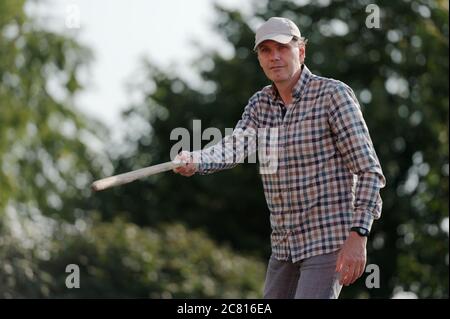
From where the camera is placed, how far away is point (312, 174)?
4.88m

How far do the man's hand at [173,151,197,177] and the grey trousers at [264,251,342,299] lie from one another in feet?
1.95

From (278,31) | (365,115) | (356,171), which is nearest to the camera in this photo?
(356,171)

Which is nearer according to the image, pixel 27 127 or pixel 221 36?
pixel 27 127

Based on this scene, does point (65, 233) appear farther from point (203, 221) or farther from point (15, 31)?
point (203, 221)

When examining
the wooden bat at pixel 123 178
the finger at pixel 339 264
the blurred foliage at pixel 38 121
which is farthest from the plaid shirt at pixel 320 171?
the blurred foliage at pixel 38 121

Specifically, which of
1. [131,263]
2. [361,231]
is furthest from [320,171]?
[131,263]

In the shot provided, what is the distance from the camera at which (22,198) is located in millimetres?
22453

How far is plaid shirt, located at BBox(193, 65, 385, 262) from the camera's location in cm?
475

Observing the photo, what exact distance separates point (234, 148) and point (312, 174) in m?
0.44

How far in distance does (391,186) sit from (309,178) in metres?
17.1

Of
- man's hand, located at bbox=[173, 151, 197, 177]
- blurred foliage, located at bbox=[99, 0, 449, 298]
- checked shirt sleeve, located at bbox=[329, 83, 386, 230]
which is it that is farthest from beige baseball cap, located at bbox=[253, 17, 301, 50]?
blurred foliage, located at bbox=[99, 0, 449, 298]

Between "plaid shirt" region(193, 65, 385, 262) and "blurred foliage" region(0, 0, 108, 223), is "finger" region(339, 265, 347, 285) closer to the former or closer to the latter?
"plaid shirt" region(193, 65, 385, 262)

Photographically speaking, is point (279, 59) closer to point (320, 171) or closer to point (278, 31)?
point (278, 31)

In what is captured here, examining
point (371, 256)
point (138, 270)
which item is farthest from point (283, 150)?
point (371, 256)
